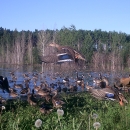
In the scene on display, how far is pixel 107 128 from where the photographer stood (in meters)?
5.81

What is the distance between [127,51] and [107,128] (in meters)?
41.2

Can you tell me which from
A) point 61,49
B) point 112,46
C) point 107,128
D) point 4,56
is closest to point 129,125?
point 107,128

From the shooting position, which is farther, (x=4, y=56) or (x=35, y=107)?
(x=4, y=56)

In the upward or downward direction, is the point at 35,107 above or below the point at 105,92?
below

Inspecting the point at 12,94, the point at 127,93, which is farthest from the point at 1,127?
the point at 127,93

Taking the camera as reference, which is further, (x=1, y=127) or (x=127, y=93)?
(x=127, y=93)

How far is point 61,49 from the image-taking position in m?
3.60

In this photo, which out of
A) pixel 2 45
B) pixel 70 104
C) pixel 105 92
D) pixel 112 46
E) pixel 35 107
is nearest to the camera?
pixel 105 92

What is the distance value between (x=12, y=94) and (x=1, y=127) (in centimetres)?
809

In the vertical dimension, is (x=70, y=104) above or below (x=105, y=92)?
below

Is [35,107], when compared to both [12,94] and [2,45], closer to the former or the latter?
[12,94]

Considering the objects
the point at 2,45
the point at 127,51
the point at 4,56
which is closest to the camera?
the point at 127,51

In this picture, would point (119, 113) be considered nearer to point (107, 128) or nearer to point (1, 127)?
point (107, 128)

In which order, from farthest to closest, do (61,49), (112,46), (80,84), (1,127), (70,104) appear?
(112,46)
(80,84)
(70,104)
(1,127)
(61,49)
